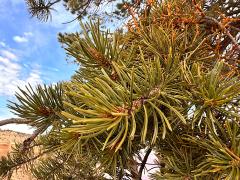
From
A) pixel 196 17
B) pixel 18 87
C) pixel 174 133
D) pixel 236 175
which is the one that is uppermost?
pixel 196 17

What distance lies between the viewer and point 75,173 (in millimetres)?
1678

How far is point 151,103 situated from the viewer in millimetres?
668

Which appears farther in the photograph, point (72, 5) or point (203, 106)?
point (72, 5)

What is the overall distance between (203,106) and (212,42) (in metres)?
0.49

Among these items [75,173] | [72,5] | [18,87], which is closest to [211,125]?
[18,87]

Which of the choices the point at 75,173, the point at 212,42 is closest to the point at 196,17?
the point at 212,42

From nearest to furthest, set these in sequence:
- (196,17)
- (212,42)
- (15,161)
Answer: (196,17)
(212,42)
(15,161)

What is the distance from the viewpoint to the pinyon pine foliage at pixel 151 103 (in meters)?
0.64

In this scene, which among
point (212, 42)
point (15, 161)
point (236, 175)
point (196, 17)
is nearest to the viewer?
point (236, 175)

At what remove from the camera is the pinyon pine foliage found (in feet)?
2.11

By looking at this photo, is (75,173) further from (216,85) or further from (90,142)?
(216,85)

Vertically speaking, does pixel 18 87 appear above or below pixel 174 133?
above

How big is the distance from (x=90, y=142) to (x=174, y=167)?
0.19 m

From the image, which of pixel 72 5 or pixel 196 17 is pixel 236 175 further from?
pixel 72 5
